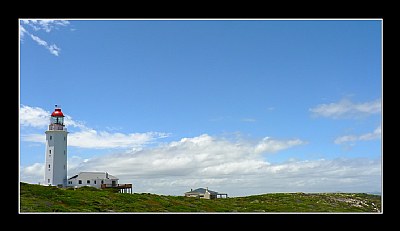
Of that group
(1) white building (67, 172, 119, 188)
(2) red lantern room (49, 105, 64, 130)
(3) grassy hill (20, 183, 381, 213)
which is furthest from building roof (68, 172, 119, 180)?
(3) grassy hill (20, 183, 381, 213)

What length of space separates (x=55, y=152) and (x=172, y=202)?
667 centimetres

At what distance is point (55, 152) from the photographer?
18.7 metres

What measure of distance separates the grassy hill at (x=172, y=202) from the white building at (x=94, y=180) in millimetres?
4414

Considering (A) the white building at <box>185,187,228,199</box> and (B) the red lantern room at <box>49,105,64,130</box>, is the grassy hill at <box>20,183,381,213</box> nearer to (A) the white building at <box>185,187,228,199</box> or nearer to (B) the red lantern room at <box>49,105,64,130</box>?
(A) the white building at <box>185,187,228,199</box>

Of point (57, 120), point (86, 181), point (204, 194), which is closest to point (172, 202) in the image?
point (204, 194)

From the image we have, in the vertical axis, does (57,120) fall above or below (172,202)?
above

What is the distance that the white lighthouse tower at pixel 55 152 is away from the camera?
18641mm

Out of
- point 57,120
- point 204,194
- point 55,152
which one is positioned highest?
point 57,120

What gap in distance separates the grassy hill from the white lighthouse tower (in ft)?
12.8

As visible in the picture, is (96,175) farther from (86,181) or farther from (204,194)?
(204,194)

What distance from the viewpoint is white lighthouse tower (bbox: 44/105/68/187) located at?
18641 mm
